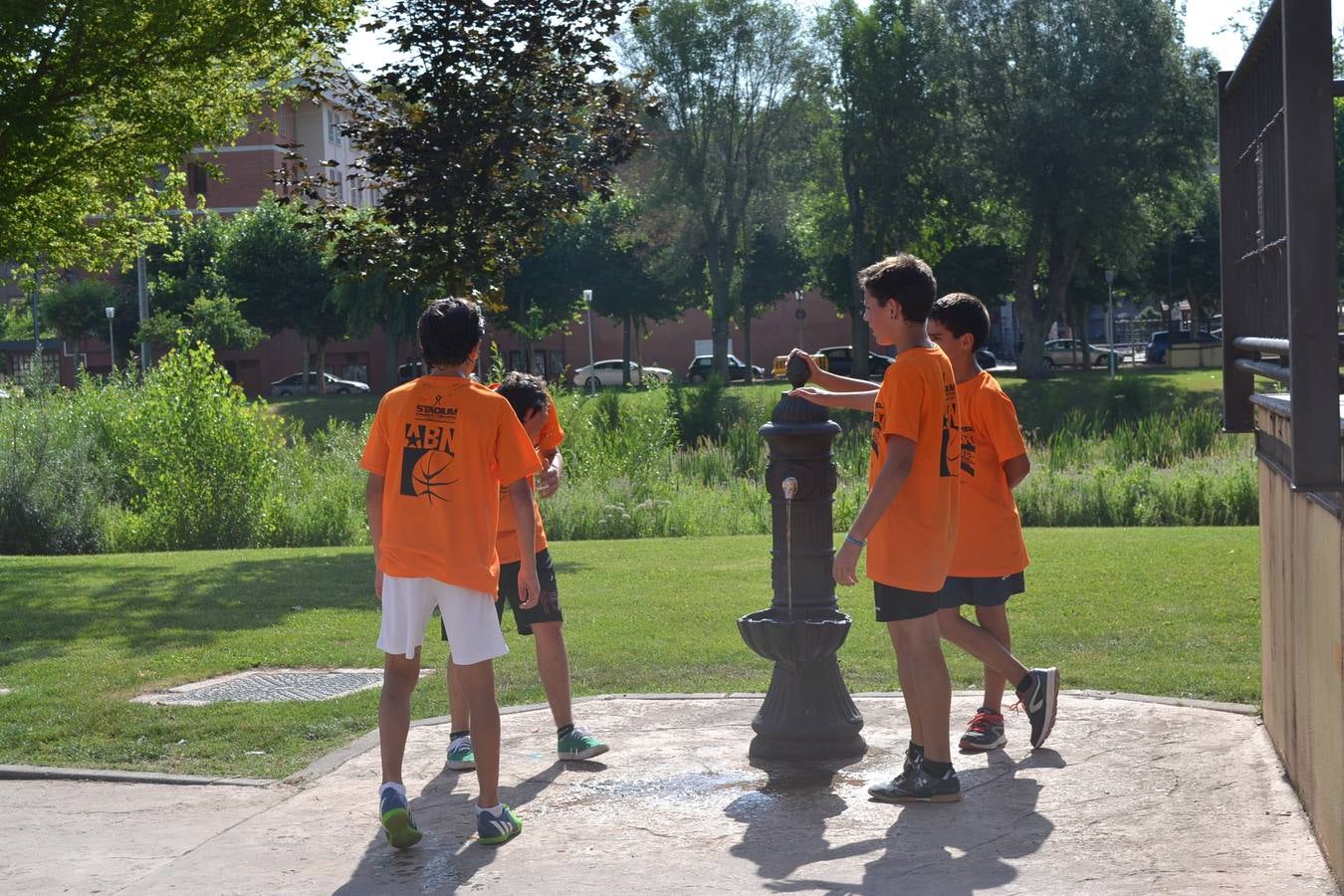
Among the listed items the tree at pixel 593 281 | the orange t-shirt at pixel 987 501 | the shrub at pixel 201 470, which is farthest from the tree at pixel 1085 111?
the orange t-shirt at pixel 987 501

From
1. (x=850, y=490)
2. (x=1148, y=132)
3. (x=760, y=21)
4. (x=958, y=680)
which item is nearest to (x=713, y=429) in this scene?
(x=850, y=490)

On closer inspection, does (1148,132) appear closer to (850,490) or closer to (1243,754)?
(850,490)

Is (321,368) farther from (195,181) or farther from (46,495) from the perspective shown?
(46,495)

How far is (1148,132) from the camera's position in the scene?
4703 centimetres

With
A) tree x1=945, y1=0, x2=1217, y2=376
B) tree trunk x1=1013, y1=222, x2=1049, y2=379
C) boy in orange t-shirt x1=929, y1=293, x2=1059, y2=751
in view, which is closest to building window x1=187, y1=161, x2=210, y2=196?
tree x1=945, y1=0, x2=1217, y2=376

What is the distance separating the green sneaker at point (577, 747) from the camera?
618 cm

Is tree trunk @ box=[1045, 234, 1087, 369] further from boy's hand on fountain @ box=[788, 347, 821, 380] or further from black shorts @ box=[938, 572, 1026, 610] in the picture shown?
boy's hand on fountain @ box=[788, 347, 821, 380]

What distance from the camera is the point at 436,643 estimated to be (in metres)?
9.62

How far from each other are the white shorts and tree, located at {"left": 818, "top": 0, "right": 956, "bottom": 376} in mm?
46710

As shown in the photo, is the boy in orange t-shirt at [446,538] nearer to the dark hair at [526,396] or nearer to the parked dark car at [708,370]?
the dark hair at [526,396]

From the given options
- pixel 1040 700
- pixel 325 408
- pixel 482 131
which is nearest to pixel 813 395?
pixel 1040 700

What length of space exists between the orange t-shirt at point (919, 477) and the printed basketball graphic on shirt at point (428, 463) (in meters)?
1.37

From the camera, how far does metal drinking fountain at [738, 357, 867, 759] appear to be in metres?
5.96

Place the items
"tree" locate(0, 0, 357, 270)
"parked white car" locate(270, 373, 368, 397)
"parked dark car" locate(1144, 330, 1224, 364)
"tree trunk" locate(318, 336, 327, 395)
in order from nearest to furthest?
"tree" locate(0, 0, 357, 270) → "tree trunk" locate(318, 336, 327, 395) → "parked dark car" locate(1144, 330, 1224, 364) → "parked white car" locate(270, 373, 368, 397)
